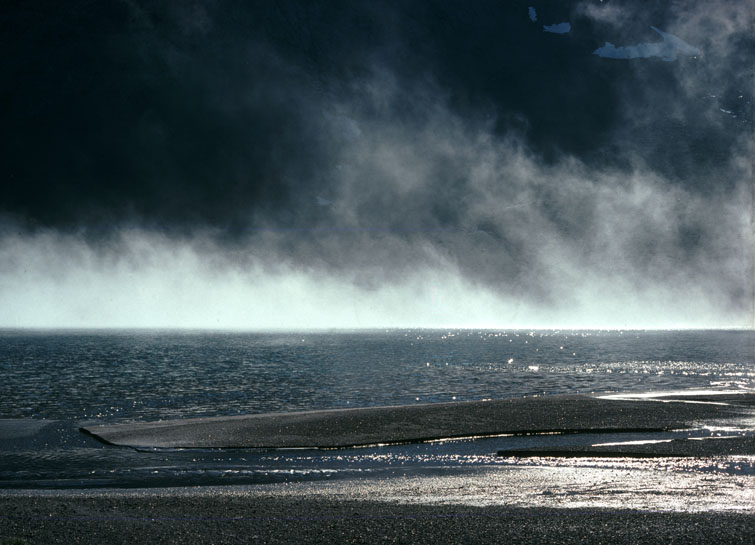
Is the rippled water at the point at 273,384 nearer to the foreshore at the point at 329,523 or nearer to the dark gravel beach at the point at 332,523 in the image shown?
the foreshore at the point at 329,523

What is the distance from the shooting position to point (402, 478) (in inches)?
787

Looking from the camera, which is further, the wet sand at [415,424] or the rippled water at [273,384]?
the rippled water at [273,384]

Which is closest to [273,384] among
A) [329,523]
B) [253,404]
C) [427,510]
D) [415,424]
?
[253,404]

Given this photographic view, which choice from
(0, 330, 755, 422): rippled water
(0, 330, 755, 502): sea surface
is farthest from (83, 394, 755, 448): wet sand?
(0, 330, 755, 422): rippled water

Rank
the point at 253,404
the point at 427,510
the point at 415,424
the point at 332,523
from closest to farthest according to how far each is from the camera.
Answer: the point at 332,523 → the point at 427,510 → the point at 415,424 → the point at 253,404

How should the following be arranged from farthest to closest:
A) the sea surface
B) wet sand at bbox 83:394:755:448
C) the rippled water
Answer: the rippled water, wet sand at bbox 83:394:755:448, the sea surface

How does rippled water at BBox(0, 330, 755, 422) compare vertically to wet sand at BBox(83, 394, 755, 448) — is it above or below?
below

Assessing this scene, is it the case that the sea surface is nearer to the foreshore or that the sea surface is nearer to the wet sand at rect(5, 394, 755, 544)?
the wet sand at rect(5, 394, 755, 544)

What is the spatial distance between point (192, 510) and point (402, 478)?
639cm

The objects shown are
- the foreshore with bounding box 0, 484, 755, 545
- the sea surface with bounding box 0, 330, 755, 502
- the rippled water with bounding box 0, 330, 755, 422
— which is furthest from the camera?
the rippled water with bounding box 0, 330, 755, 422

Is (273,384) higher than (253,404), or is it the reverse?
(273,384)

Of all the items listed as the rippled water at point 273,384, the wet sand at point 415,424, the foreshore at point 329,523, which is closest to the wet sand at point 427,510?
the foreshore at point 329,523

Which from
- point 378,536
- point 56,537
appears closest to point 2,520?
point 56,537

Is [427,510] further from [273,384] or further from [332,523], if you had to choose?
[273,384]
